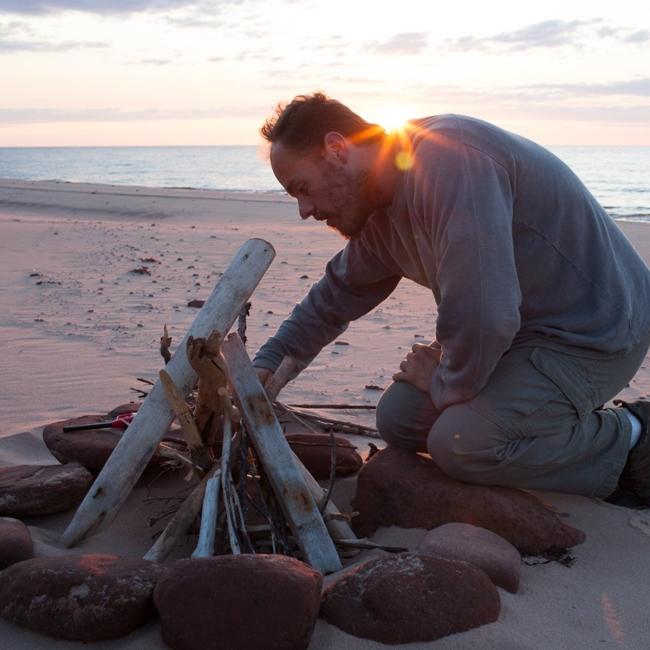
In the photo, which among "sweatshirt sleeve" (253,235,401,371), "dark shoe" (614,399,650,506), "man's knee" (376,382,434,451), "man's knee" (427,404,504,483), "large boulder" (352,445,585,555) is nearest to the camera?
"large boulder" (352,445,585,555)

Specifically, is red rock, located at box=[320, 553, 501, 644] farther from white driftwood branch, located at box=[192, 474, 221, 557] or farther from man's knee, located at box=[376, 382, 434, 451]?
man's knee, located at box=[376, 382, 434, 451]

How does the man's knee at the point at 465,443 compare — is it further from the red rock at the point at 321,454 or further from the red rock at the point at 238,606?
the red rock at the point at 238,606

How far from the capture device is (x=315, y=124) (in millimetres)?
3480

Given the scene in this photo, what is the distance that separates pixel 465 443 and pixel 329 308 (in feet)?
3.42

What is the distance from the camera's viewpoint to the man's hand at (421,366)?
3.88m

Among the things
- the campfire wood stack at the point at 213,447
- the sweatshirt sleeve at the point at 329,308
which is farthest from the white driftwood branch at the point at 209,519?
the sweatshirt sleeve at the point at 329,308

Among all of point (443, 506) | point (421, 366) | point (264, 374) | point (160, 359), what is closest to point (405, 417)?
point (421, 366)

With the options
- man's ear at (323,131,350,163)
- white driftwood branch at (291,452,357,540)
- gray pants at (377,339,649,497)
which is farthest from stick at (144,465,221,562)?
man's ear at (323,131,350,163)

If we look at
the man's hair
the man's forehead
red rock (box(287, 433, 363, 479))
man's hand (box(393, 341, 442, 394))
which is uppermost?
the man's hair

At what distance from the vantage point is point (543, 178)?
3.47m

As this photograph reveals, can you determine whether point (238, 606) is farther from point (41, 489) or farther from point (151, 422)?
point (41, 489)

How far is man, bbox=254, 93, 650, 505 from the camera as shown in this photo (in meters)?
3.29

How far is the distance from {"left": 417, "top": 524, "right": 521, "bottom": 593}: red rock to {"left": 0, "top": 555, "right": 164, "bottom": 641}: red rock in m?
0.88

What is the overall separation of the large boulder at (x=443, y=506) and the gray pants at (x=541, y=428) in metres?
0.09
